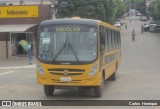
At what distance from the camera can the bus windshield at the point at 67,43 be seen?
51.0 feet

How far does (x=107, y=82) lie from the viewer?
21641 millimetres

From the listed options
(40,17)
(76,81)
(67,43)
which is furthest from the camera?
(40,17)

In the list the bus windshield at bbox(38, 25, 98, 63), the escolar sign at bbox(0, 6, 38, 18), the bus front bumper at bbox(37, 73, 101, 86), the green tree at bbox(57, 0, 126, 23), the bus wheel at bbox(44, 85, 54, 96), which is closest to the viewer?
the bus front bumper at bbox(37, 73, 101, 86)

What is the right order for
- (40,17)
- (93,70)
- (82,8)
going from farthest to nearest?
(82,8), (40,17), (93,70)

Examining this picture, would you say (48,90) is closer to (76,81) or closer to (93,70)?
(76,81)

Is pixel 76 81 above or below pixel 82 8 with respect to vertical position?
below

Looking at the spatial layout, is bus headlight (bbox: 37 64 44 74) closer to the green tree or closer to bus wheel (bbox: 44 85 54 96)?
bus wheel (bbox: 44 85 54 96)

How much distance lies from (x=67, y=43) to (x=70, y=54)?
437 millimetres

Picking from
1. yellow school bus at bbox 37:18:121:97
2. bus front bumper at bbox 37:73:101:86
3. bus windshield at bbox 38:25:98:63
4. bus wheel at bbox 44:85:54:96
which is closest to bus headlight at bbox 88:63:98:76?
yellow school bus at bbox 37:18:121:97

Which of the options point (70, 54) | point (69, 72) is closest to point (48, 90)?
point (69, 72)

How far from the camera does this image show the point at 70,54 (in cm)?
1556

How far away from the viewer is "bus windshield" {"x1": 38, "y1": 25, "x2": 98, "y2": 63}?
1555 cm

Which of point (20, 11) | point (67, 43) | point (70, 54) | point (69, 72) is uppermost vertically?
point (67, 43)

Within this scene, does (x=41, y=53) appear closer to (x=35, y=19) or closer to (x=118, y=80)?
(x=118, y=80)
